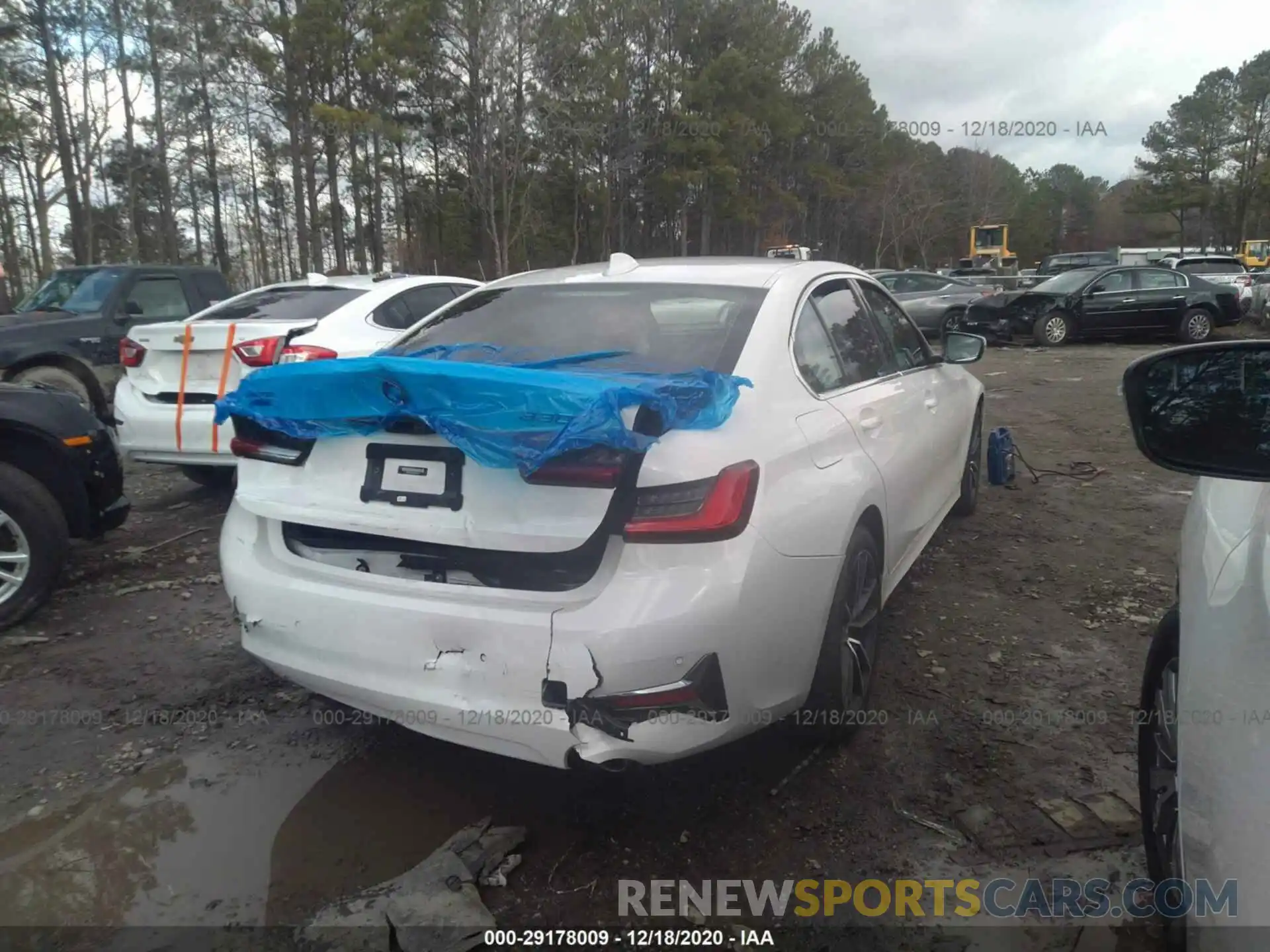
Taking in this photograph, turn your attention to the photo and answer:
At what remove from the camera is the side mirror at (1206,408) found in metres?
1.22

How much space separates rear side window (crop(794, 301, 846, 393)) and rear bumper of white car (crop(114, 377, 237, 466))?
4.08m

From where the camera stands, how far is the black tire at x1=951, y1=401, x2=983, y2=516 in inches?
208

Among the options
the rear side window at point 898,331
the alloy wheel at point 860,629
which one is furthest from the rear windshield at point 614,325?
the rear side window at point 898,331

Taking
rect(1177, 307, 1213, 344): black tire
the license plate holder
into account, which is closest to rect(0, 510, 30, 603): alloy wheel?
the license plate holder

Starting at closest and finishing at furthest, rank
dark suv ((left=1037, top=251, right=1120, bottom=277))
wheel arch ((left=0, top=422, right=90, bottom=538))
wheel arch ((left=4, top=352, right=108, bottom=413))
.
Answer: wheel arch ((left=0, top=422, right=90, bottom=538)) < wheel arch ((left=4, top=352, right=108, bottom=413)) < dark suv ((left=1037, top=251, right=1120, bottom=277))

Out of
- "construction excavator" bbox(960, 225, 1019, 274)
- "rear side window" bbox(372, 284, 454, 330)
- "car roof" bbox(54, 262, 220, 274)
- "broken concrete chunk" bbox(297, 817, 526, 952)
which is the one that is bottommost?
"broken concrete chunk" bbox(297, 817, 526, 952)

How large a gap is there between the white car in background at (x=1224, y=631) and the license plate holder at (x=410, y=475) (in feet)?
5.08

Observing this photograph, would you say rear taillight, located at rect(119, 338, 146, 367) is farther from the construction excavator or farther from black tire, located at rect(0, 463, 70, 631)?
the construction excavator

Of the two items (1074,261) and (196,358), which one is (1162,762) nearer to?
(196,358)

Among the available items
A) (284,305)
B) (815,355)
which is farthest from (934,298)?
(815,355)

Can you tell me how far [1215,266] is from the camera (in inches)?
949

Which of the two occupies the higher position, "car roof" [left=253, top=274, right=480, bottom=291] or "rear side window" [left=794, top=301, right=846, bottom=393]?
"car roof" [left=253, top=274, right=480, bottom=291]

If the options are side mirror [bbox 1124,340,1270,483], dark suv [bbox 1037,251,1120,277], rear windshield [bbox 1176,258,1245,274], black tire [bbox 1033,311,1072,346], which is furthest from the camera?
dark suv [bbox 1037,251,1120,277]

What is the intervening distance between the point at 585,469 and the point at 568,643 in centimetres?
43
